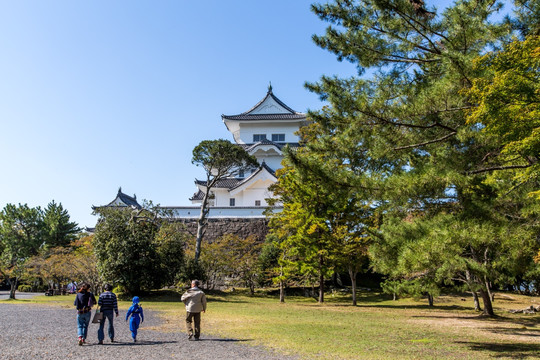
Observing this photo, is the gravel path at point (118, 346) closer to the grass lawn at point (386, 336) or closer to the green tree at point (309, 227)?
the grass lawn at point (386, 336)

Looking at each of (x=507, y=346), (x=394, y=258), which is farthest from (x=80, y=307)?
(x=507, y=346)

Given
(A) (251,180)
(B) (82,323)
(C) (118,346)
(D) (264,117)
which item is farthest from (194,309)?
(D) (264,117)

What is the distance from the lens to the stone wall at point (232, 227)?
25.0 metres

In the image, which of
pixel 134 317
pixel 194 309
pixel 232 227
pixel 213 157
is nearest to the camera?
pixel 134 317

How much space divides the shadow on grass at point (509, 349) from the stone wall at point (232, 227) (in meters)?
18.0

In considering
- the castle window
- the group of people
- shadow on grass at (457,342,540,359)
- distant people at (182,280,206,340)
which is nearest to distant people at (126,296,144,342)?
the group of people

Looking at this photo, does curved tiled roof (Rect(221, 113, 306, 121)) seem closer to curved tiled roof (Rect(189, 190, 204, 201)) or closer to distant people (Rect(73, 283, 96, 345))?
curved tiled roof (Rect(189, 190, 204, 201))

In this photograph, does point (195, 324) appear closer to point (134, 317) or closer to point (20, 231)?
point (134, 317)

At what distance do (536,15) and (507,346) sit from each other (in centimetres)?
582

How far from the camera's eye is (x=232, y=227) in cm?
2541

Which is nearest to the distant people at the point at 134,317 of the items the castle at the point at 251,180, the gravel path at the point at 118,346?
the gravel path at the point at 118,346

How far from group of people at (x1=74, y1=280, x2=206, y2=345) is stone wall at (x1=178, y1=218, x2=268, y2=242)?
1729 centimetres

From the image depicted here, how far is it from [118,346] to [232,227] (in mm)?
18744

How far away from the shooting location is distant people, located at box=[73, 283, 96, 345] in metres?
6.81
